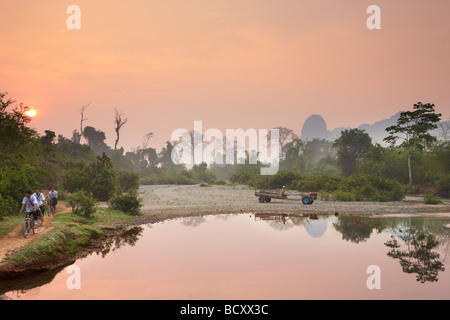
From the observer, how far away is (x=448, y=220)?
74.1 feet

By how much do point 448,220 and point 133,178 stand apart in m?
36.9

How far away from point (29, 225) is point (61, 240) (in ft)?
4.77

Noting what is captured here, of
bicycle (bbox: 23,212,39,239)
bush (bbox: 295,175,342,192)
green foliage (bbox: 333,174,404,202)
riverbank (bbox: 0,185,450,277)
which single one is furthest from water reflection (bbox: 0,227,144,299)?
bush (bbox: 295,175,342,192)

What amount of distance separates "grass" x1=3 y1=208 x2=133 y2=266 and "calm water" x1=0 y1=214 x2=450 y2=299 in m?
1.05

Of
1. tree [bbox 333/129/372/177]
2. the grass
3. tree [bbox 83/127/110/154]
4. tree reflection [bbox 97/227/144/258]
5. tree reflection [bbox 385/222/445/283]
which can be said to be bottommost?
tree reflection [bbox 385/222/445/283]

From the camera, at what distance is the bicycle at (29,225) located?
14.4 meters

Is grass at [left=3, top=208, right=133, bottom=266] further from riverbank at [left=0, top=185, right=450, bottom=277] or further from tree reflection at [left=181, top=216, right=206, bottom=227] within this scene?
tree reflection at [left=181, top=216, right=206, bottom=227]

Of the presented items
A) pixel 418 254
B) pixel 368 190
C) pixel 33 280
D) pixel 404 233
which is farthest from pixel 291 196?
pixel 33 280

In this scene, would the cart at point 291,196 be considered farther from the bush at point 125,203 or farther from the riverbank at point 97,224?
the bush at point 125,203

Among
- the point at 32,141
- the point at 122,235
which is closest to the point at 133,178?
the point at 32,141

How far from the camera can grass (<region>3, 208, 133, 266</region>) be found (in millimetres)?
12551

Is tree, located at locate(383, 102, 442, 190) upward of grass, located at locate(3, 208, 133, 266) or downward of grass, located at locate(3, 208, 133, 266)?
upward

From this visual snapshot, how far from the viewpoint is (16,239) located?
553 inches
